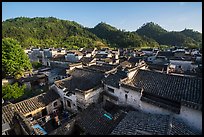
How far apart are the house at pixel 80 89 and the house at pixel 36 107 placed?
1.13 meters

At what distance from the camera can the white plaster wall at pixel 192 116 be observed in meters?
11.2

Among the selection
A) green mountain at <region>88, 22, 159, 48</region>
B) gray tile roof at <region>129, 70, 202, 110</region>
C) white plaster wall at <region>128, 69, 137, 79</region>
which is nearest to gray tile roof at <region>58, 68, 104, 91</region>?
white plaster wall at <region>128, 69, 137, 79</region>

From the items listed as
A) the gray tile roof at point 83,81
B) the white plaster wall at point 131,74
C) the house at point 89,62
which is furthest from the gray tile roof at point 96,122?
the house at point 89,62

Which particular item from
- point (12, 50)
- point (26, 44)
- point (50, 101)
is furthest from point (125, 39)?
point (50, 101)

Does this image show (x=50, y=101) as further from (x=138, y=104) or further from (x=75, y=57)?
(x=75, y=57)

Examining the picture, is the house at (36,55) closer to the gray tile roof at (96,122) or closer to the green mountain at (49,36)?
the green mountain at (49,36)

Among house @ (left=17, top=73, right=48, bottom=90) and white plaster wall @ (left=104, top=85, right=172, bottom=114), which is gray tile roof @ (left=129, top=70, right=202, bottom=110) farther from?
house @ (left=17, top=73, right=48, bottom=90)

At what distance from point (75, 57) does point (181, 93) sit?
34.2 m

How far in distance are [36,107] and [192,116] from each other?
16.5 metres

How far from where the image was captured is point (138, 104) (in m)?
15.2

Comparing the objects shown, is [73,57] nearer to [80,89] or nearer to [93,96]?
[80,89]

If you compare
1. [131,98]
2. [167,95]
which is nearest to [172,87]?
[167,95]

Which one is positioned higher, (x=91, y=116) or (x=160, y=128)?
(x=160, y=128)

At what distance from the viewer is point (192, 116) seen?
11.4 metres
